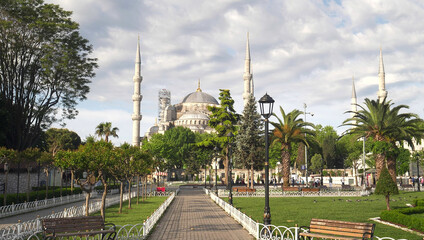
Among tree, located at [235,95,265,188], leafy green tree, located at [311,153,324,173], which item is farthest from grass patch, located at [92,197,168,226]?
leafy green tree, located at [311,153,324,173]

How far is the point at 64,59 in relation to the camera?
32.8 m

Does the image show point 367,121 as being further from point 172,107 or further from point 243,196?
point 172,107

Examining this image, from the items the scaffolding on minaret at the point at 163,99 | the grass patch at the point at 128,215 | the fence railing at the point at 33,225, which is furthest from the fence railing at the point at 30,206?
the scaffolding on minaret at the point at 163,99

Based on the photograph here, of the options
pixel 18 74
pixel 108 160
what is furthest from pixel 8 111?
pixel 108 160

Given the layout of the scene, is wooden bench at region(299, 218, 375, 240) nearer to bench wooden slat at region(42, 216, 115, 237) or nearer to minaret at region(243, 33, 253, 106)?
bench wooden slat at region(42, 216, 115, 237)

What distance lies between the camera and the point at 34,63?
32750 mm

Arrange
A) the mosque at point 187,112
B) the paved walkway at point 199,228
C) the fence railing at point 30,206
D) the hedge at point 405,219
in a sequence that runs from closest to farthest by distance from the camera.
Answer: the paved walkway at point 199,228 → the hedge at point 405,219 → the fence railing at point 30,206 → the mosque at point 187,112

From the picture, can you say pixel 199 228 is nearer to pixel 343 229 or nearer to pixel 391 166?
pixel 343 229

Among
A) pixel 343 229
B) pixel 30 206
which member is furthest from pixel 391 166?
pixel 30 206

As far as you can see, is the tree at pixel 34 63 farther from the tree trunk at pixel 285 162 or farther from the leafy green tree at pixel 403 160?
the leafy green tree at pixel 403 160

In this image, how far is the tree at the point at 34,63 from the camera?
30.9m

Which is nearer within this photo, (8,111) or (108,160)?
(108,160)

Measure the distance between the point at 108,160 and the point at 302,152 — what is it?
60.9 meters

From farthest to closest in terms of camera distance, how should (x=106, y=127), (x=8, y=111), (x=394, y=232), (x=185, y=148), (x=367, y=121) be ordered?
(x=185, y=148) → (x=106, y=127) → (x=8, y=111) → (x=367, y=121) → (x=394, y=232)
